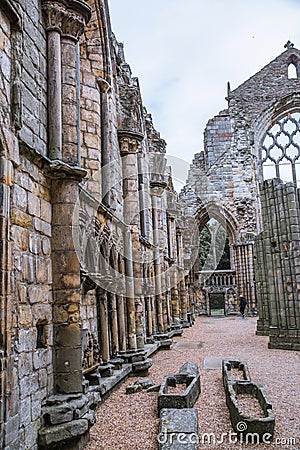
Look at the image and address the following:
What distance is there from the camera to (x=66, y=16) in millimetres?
5184

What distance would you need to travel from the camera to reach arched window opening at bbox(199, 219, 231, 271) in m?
33.8

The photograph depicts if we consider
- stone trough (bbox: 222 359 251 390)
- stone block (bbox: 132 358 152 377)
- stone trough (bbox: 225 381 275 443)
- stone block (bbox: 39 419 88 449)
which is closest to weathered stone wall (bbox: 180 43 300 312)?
stone trough (bbox: 222 359 251 390)

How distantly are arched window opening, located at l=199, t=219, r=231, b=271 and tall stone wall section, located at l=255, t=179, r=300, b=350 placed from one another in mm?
19148

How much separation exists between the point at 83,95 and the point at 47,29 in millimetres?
2621

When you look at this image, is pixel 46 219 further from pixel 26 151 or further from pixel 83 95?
pixel 83 95

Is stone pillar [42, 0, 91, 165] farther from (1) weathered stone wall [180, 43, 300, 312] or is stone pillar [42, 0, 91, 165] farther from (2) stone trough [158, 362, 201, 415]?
(1) weathered stone wall [180, 43, 300, 312]

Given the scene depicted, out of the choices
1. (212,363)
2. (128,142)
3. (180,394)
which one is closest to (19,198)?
(180,394)

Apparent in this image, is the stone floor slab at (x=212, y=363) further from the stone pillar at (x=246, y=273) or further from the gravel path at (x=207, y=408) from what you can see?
the stone pillar at (x=246, y=273)

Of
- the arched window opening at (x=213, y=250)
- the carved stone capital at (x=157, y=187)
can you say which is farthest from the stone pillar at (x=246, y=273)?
the carved stone capital at (x=157, y=187)

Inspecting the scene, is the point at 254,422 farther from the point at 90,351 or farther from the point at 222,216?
the point at 222,216

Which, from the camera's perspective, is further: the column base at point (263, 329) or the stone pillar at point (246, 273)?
the stone pillar at point (246, 273)

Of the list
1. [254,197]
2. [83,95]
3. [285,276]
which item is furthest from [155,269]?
[254,197]

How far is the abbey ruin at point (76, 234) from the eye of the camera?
12.2 feet

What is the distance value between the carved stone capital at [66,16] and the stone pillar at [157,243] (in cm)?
788
